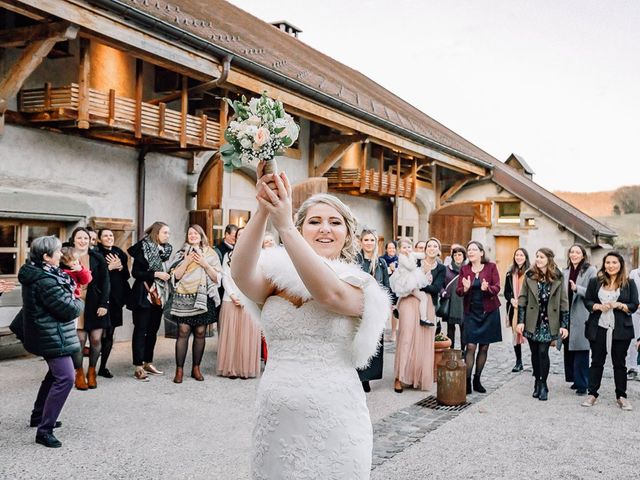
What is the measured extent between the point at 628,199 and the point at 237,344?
58269 mm

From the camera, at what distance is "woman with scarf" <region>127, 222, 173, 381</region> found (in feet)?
24.3

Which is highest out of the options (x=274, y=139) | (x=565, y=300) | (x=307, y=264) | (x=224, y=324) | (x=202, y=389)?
(x=274, y=139)

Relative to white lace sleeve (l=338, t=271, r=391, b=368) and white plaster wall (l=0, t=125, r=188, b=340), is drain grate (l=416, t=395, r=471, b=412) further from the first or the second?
white plaster wall (l=0, t=125, r=188, b=340)

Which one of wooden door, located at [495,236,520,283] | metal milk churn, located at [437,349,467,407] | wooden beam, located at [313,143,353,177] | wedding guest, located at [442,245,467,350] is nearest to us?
metal milk churn, located at [437,349,467,407]

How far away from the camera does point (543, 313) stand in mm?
7191

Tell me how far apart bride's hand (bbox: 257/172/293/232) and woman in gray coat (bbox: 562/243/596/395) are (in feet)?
20.7

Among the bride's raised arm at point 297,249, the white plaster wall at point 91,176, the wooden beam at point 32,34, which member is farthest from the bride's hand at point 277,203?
the white plaster wall at point 91,176

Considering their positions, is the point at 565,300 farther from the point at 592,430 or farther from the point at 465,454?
the point at 465,454

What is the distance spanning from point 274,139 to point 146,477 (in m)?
3.21

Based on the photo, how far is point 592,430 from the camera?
5.79 m

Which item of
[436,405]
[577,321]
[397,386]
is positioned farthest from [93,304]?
[577,321]

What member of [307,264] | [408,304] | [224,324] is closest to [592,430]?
[408,304]

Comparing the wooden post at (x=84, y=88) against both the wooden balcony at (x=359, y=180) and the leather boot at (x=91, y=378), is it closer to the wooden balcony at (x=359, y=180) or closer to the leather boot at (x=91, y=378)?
the leather boot at (x=91, y=378)

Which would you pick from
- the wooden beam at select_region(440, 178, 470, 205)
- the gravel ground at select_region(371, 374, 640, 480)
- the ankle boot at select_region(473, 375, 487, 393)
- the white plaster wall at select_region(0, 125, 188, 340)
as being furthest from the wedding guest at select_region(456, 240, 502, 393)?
the wooden beam at select_region(440, 178, 470, 205)
